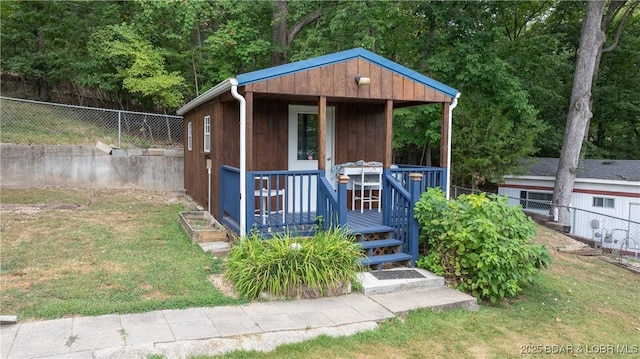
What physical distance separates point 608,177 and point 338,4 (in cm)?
1056

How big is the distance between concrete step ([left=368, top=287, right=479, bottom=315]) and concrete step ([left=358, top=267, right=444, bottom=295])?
6 cm

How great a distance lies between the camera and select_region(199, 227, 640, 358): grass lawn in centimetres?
357

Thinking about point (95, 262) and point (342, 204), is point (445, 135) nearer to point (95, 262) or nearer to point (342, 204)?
point (342, 204)

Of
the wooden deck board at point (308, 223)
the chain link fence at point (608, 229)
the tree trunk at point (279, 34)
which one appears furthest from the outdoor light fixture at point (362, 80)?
the chain link fence at point (608, 229)

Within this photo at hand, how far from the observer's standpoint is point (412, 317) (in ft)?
13.8

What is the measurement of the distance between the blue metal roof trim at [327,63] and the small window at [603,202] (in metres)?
10.4

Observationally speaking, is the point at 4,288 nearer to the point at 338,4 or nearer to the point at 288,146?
the point at 288,146

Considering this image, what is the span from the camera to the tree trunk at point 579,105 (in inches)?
507

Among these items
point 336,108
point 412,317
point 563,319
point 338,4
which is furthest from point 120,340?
point 338,4

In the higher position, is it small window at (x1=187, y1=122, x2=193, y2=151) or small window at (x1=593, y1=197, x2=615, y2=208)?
small window at (x1=187, y1=122, x2=193, y2=151)

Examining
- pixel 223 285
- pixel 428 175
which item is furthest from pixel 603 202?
pixel 223 285

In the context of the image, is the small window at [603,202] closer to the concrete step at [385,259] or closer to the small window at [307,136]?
the small window at [307,136]

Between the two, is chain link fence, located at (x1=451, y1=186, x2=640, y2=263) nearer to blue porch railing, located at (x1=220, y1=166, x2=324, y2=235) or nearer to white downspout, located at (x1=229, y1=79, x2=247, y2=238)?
blue porch railing, located at (x1=220, y1=166, x2=324, y2=235)

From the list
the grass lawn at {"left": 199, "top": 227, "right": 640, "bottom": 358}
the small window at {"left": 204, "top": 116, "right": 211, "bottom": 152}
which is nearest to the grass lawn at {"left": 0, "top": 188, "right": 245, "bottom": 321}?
the grass lawn at {"left": 199, "top": 227, "right": 640, "bottom": 358}
